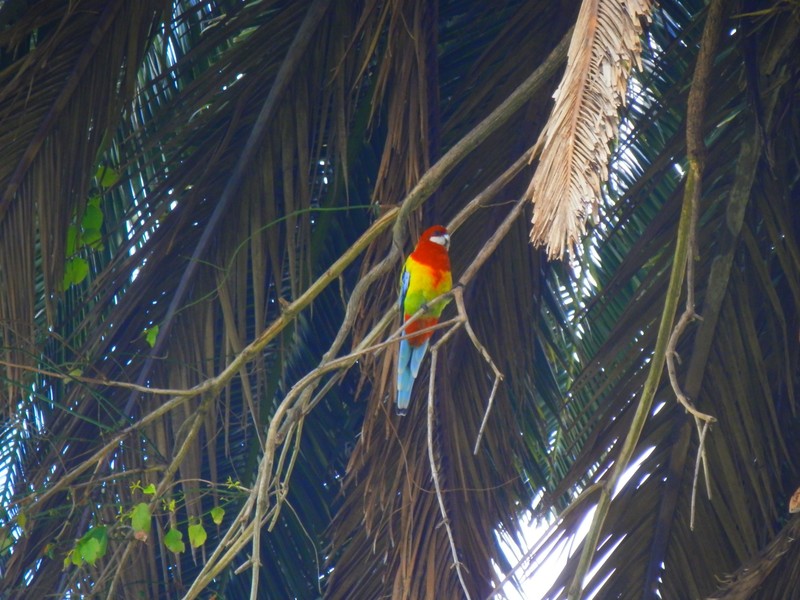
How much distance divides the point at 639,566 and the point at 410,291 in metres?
1.64

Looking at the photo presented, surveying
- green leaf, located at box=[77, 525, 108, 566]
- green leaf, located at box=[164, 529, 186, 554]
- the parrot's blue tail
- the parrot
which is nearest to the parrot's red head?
the parrot

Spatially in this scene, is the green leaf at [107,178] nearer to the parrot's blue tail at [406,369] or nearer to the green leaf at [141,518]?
the parrot's blue tail at [406,369]

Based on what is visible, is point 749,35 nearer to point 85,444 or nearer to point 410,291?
point 410,291

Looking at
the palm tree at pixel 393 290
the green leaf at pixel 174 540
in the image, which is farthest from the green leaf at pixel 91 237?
the green leaf at pixel 174 540

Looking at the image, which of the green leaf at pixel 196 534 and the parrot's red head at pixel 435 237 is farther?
the parrot's red head at pixel 435 237

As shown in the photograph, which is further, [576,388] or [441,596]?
[576,388]

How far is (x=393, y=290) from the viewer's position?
12.7 ft

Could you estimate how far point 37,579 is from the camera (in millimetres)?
3801

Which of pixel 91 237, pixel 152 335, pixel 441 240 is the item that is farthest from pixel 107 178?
pixel 441 240

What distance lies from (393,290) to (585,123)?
70.0 inches

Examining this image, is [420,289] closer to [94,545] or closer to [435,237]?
[435,237]

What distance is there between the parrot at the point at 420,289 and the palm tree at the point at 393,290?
0.09m

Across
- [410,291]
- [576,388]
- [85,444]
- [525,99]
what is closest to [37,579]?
[85,444]

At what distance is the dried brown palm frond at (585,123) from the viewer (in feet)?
6.95
